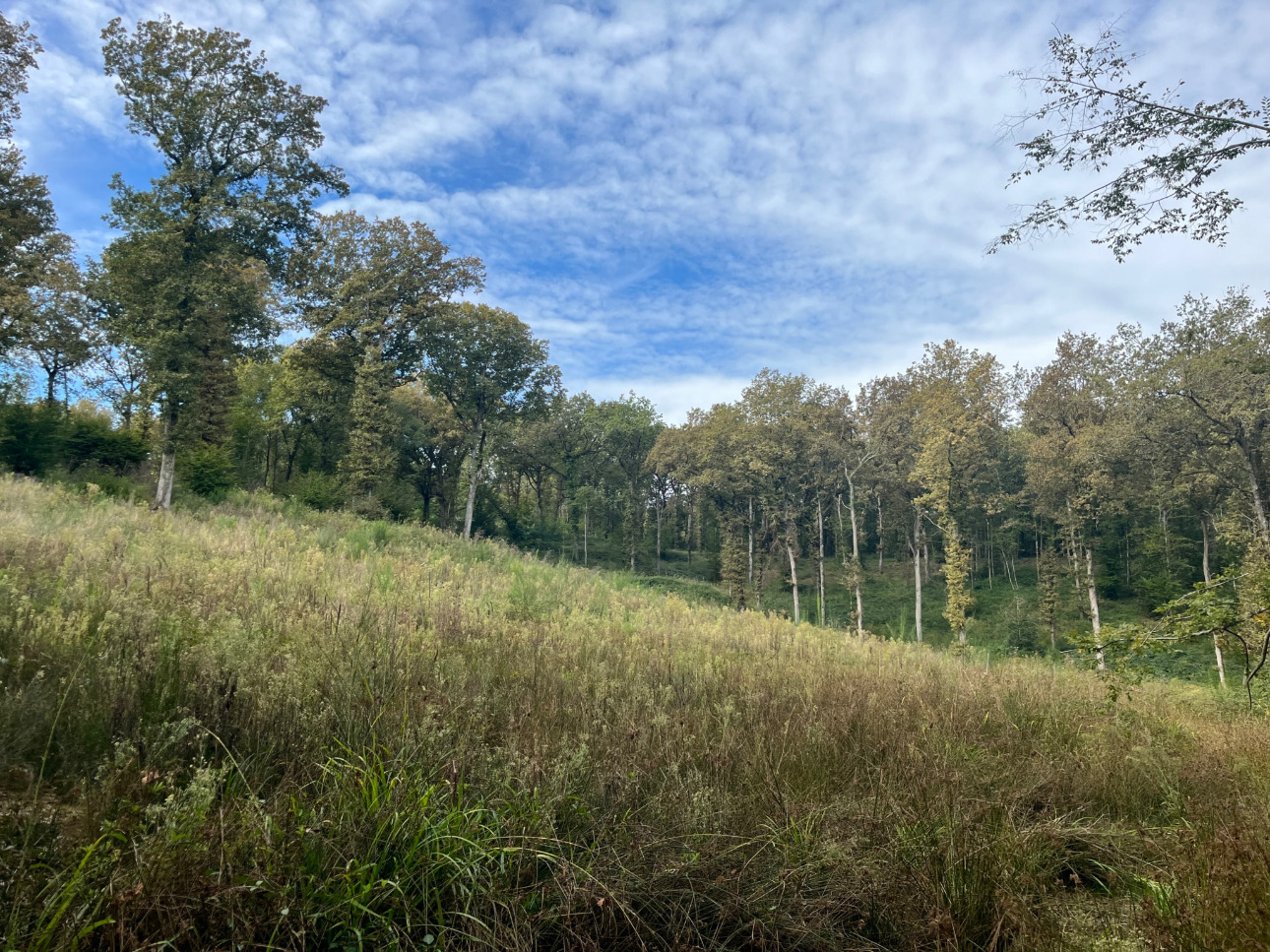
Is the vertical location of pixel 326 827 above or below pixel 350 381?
below

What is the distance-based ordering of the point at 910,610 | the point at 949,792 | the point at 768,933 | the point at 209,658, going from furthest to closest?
the point at 910,610
the point at 949,792
the point at 209,658
the point at 768,933

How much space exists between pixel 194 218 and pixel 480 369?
1919 cm

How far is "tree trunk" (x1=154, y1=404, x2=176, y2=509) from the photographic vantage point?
15.3 metres

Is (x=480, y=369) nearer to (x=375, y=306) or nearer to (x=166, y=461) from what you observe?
(x=375, y=306)

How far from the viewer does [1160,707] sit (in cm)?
760

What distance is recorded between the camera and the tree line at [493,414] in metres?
16.5

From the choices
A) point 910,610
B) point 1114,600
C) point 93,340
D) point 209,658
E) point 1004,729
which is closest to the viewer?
point 209,658

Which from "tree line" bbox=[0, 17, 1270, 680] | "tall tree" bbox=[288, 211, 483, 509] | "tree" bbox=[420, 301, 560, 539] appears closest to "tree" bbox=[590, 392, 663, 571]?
"tree line" bbox=[0, 17, 1270, 680]

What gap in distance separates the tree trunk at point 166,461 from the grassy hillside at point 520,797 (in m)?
11.3

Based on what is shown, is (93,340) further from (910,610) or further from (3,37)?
(910,610)

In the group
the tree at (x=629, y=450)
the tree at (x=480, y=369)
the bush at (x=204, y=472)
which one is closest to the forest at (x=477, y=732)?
the bush at (x=204, y=472)

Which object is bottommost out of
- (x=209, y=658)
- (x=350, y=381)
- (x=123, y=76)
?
(x=209, y=658)

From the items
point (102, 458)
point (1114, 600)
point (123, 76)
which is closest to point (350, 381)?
point (102, 458)

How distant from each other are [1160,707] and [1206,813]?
5.20 metres
